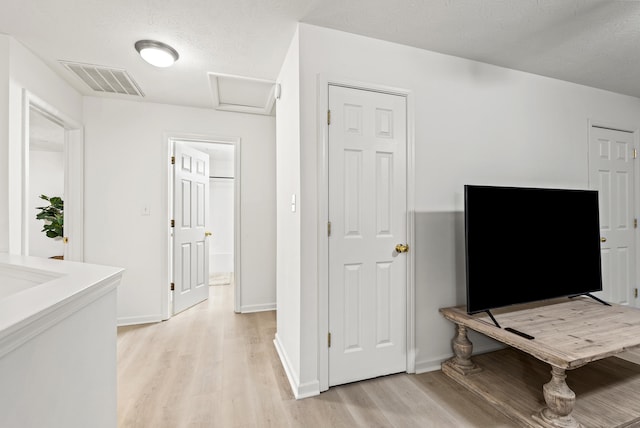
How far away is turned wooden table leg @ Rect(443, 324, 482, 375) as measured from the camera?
2.08 metres

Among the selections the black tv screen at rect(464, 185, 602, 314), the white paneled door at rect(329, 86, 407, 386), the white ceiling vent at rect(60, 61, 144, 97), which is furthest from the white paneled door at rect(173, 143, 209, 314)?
the black tv screen at rect(464, 185, 602, 314)

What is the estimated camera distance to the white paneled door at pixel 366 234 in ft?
6.40

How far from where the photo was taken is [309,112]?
74.2 inches

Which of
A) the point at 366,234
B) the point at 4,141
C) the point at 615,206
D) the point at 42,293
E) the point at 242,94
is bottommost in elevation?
the point at 42,293

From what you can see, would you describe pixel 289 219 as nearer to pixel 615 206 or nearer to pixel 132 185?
pixel 132 185

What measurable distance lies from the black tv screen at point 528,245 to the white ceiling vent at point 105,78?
2.95 meters

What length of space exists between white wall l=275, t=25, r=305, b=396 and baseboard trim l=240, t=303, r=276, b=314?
0.96 m

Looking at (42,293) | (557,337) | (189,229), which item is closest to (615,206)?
(557,337)

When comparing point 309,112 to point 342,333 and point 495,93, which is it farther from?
point 495,93

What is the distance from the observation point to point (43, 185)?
202 inches

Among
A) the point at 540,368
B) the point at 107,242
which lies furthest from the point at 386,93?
the point at 107,242

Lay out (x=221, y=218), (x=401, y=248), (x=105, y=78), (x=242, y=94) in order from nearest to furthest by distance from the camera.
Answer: (x=401, y=248) < (x=105, y=78) < (x=242, y=94) < (x=221, y=218)

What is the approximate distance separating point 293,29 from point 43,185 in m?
5.70

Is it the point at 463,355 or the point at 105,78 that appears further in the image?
the point at 105,78
